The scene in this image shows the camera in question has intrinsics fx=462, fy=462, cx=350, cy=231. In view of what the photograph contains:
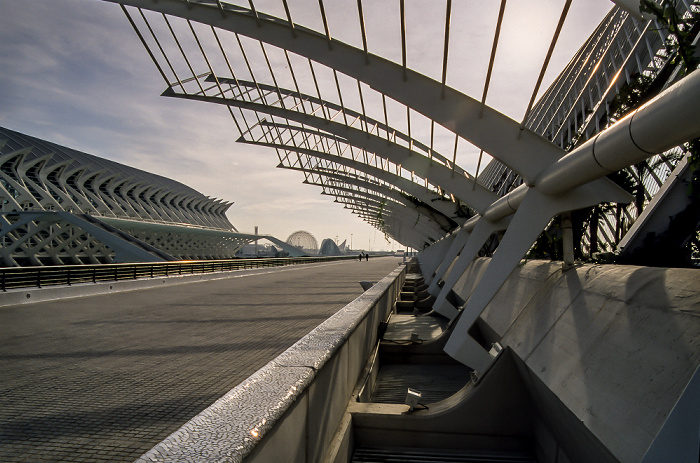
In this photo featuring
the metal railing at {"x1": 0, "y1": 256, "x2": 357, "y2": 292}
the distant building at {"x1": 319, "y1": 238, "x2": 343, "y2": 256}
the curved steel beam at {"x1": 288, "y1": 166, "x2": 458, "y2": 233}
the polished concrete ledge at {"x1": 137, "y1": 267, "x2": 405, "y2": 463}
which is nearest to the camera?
the polished concrete ledge at {"x1": 137, "y1": 267, "x2": 405, "y2": 463}

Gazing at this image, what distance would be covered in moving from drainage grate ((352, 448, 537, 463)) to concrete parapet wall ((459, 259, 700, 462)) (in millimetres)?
613

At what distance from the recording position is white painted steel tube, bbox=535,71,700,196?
3158 mm

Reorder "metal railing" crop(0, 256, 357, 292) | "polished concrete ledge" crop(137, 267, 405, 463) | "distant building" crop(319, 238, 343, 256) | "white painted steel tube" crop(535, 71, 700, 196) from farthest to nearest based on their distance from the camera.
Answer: "distant building" crop(319, 238, 343, 256) → "metal railing" crop(0, 256, 357, 292) → "white painted steel tube" crop(535, 71, 700, 196) → "polished concrete ledge" crop(137, 267, 405, 463)

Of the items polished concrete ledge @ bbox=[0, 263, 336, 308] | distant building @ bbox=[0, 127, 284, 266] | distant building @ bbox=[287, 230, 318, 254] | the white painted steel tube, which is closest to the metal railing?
polished concrete ledge @ bbox=[0, 263, 336, 308]

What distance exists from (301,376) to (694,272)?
3.25 meters

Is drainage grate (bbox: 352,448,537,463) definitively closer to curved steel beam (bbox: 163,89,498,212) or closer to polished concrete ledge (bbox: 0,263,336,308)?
curved steel beam (bbox: 163,89,498,212)

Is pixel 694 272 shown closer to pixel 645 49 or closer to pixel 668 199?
pixel 668 199

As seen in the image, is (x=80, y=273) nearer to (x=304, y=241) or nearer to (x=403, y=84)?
(x=403, y=84)

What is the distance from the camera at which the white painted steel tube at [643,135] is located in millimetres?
3158

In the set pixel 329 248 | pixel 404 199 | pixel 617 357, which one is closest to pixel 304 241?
pixel 329 248

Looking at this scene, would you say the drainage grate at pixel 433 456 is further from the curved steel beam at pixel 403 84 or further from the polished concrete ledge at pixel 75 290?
the polished concrete ledge at pixel 75 290

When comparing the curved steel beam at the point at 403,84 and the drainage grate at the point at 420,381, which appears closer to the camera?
the curved steel beam at the point at 403,84

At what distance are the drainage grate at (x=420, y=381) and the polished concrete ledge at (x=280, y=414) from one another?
3.13m

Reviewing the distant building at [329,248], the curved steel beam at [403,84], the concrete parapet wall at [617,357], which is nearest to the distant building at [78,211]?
the curved steel beam at [403,84]
